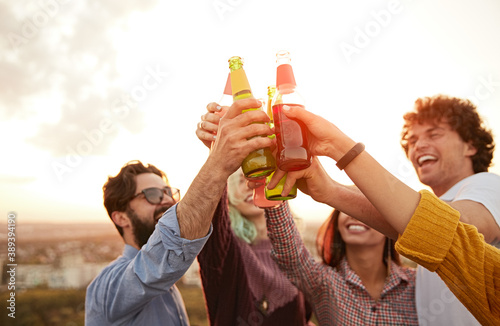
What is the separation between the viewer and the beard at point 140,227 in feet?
9.23

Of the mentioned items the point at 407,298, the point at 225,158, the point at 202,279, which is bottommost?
the point at 407,298

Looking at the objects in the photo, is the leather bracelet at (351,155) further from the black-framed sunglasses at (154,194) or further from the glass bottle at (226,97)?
the black-framed sunglasses at (154,194)

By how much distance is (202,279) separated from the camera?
8.24 feet

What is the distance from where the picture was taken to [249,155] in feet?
5.45

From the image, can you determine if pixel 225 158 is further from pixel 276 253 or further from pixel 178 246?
pixel 276 253

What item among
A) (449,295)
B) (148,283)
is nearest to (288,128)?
(148,283)

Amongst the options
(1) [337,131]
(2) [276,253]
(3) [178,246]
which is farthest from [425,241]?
(2) [276,253]

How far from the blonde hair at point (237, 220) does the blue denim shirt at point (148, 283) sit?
2.91 ft

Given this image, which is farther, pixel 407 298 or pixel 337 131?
pixel 407 298

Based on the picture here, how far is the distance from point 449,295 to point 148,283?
1.93 m

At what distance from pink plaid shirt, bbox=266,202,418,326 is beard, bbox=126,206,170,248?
98cm

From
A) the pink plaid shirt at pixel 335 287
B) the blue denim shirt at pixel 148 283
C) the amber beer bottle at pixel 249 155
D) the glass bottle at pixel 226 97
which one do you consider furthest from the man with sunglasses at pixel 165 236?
the pink plaid shirt at pixel 335 287

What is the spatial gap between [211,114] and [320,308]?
1.75 meters

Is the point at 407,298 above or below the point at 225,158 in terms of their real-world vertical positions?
below
